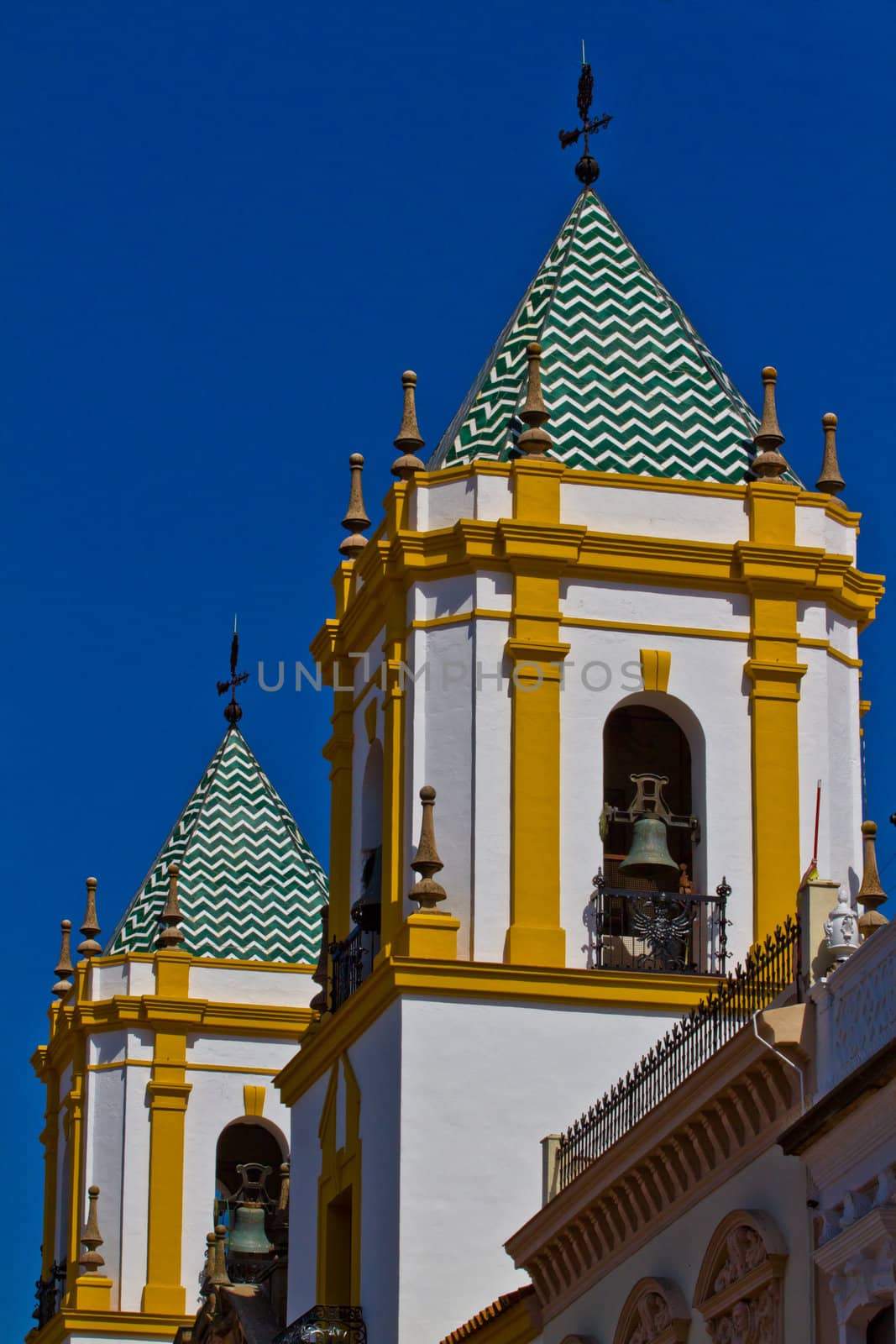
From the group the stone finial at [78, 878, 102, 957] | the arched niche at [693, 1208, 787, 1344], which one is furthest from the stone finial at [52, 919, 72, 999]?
the arched niche at [693, 1208, 787, 1344]

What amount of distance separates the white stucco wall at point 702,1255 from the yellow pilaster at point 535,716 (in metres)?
4.31

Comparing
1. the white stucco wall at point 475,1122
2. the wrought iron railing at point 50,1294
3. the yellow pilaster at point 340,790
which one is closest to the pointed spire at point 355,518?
the yellow pilaster at point 340,790

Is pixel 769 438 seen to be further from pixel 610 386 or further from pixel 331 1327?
pixel 331 1327

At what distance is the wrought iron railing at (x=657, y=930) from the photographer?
86.4ft

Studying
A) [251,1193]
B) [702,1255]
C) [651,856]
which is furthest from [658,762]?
[251,1193]

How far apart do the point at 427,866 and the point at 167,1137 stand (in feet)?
39.9

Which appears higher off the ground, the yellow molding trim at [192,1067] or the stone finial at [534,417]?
the stone finial at [534,417]

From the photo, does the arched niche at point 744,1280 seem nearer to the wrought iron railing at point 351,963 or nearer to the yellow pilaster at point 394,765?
the yellow pilaster at point 394,765

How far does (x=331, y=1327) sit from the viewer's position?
86.0 feet

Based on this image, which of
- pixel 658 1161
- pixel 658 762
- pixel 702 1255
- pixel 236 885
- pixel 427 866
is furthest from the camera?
pixel 236 885

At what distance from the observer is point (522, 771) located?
26.8 meters

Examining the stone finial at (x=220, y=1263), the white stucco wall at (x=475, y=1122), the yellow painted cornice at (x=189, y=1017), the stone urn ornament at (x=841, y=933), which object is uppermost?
the yellow painted cornice at (x=189, y=1017)

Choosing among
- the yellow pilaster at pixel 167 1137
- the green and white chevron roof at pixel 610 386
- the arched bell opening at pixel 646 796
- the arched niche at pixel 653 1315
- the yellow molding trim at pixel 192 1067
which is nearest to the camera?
the arched niche at pixel 653 1315

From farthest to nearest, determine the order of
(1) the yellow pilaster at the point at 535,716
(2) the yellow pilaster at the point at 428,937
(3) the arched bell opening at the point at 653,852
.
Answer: (3) the arched bell opening at the point at 653,852
(1) the yellow pilaster at the point at 535,716
(2) the yellow pilaster at the point at 428,937
